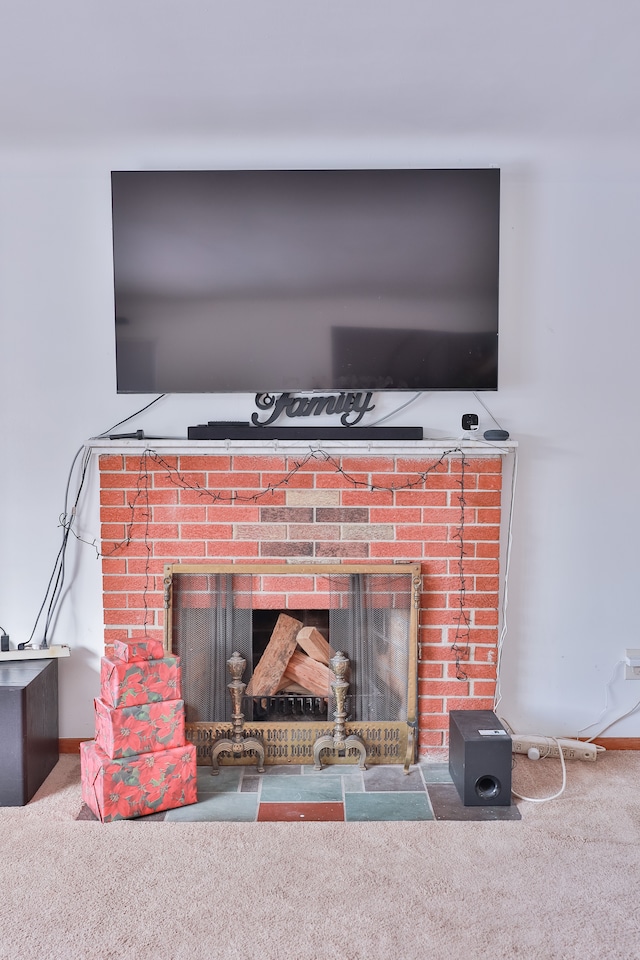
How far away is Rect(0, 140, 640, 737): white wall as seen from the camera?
8.77 ft

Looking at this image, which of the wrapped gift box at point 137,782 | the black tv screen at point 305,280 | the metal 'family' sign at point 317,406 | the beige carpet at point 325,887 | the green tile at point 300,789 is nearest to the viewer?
the beige carpet at point 325,887

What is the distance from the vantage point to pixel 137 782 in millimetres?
2330

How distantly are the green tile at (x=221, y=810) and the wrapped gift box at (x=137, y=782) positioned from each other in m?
0.04

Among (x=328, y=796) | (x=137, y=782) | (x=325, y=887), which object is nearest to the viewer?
(x=325, y=887)

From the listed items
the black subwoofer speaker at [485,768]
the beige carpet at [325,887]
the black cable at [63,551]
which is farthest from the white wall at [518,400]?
the beige carpet at [325,887]

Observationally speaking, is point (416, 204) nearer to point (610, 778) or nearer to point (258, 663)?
point (258, 663)

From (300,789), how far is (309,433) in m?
1.17

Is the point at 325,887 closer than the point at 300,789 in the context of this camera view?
Yes

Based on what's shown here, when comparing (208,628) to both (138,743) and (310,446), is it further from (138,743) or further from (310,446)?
(310,446)

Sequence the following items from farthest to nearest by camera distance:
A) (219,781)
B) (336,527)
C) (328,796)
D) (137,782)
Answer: (336,527) < (219,781) < (328,796) < (137,782)

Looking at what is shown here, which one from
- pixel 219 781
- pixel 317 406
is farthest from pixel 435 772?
pixel 317 406

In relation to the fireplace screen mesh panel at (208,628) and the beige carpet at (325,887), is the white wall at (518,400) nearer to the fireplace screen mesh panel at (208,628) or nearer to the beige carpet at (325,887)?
the fireplace screen mesh panel at (208,628)

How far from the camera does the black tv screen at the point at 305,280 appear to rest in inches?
101

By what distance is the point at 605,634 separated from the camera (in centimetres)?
281
